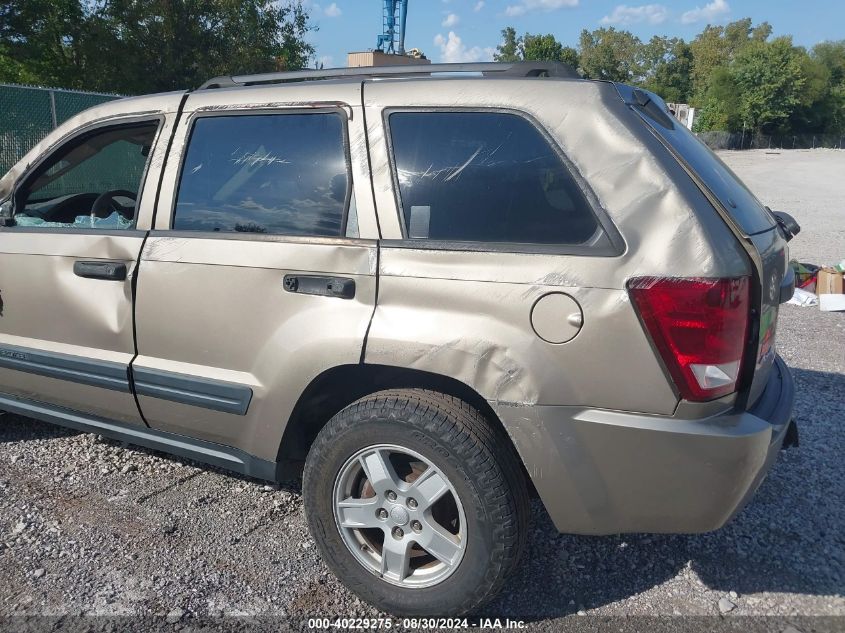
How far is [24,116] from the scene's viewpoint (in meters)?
10.4

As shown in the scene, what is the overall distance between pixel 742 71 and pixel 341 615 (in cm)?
8644

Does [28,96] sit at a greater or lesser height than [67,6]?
lesser

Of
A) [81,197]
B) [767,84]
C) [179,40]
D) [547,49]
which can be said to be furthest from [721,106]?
[81,197]

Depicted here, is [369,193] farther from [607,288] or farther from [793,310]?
[793,310]

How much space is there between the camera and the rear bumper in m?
2.12

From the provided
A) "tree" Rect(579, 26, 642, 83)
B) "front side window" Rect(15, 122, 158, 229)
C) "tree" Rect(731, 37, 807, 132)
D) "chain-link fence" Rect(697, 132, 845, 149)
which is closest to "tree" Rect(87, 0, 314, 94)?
"front side window" Rect(15, 122, 158, 229)

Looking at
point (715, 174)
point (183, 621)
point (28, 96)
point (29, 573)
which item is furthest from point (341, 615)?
point (28, 96)

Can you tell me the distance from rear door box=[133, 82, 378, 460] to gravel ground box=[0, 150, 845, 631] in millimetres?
499

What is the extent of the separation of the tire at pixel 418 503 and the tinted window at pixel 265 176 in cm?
77

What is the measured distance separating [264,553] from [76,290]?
4.82ft

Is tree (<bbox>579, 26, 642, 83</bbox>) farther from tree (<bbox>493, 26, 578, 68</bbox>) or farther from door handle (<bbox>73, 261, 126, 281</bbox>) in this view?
door handle (<bbox>73, 261, 126, 281</bbox>)

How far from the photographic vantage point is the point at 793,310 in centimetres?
729

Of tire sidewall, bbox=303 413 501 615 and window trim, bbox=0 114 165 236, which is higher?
window trim, bbox=0 114 165 236

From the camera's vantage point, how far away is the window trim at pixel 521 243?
2.17 metres
